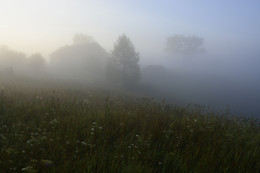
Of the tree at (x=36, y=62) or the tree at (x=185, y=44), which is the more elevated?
the tree at (x=185, y=44)

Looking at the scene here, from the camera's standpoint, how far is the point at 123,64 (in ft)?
137

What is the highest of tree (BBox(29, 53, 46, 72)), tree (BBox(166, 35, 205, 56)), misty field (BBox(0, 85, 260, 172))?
tree (BBox(166, 35, 205, 56))

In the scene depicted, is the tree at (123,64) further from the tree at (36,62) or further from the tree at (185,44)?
the tree at (185,44)

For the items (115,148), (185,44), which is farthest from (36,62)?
(185,44)

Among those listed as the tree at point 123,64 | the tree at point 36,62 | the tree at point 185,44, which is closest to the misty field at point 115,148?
the tree at point 123,64

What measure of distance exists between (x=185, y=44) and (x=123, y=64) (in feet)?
217

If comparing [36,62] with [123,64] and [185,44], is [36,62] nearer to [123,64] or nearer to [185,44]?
[123,64]

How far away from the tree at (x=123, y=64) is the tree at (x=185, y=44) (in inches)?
2507

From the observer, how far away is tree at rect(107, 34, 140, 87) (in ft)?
135

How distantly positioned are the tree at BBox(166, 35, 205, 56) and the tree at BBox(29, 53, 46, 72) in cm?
7072

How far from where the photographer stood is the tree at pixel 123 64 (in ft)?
135

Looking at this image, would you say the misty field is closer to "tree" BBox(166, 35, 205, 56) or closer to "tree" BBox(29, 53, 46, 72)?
"tree" BBox(29, 53, 46, 72)

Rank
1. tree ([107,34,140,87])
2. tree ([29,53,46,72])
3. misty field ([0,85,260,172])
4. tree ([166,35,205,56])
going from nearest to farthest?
1. misty field ([0,85,260,172])
2. tree ([107,34,140,87])
3. tree ([29,53,46,72])
4. tree ([166,35,205,56])

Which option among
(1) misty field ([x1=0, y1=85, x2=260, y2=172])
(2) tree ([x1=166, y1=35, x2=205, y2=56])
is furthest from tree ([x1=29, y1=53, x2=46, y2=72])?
(2) tree ([x1=166, y1=35, x2=205, y2=56])
